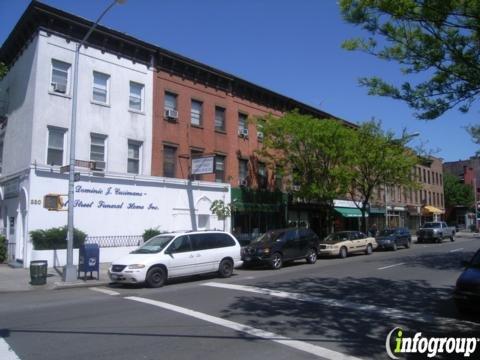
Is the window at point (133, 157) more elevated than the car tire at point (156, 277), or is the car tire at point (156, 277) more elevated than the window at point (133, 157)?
the window at point (133, 157)

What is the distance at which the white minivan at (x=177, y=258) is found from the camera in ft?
45.6

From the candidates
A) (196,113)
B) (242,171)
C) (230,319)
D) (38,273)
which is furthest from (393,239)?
(230,319)

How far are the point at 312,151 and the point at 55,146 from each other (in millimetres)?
14473

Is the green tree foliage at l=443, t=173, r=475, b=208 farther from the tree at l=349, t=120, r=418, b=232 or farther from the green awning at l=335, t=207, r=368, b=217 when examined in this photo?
the tree at l=349, t=120, r=418, b=232

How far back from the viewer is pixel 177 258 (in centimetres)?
1476

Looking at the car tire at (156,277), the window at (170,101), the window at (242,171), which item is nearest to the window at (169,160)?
the window at (170,101)

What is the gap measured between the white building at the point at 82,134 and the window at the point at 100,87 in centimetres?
5

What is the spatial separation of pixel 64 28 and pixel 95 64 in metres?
2.03

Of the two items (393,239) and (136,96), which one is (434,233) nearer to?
(393,239)

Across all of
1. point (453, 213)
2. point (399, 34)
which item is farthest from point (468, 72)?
point (453, 213)

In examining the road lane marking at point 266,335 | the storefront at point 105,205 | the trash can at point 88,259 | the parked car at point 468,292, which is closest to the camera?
the road lane marking at point 266,335

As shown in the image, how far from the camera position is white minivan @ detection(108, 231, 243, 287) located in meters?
13.9

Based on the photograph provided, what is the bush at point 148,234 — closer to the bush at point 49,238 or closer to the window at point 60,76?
the bush at point 49,238

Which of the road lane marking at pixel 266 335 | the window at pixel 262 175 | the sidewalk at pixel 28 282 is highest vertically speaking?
the window at pixel 262 175
